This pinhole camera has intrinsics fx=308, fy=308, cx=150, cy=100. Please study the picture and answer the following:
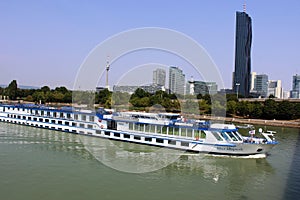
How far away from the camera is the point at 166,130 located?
22.1m

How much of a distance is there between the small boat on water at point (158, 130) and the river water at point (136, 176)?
727 mm

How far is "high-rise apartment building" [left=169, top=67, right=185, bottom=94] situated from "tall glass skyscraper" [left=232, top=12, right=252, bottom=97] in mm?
→ 58113

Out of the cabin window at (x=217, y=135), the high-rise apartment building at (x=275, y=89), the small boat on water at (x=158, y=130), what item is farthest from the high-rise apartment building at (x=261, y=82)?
the cabin window at (x=217, y=135)

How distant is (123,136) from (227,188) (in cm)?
1122

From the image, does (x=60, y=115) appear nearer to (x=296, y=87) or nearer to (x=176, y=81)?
(x=176, y=81)

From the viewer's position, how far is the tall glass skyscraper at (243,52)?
390 ft

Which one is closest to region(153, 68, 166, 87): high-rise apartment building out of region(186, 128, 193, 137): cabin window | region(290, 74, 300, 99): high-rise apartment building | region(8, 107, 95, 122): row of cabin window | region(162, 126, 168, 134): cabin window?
region(8, 107, 95, 122): row of cabin window

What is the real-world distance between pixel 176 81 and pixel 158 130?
43.6 m

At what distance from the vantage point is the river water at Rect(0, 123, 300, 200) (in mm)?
13156

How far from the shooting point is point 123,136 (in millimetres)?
23984

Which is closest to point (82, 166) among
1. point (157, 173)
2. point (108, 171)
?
point (108, 171)

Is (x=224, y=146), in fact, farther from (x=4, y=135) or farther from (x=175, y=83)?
(x=175, y=83)

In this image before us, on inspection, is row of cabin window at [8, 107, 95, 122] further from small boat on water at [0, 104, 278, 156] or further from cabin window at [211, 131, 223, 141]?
cabin window at [211, 131, 223, 141]

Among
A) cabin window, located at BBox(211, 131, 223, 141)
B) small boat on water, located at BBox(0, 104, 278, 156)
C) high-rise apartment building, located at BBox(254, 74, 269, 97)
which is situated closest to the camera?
small boat on water, located at BBox(0, 104, 278, 156)
